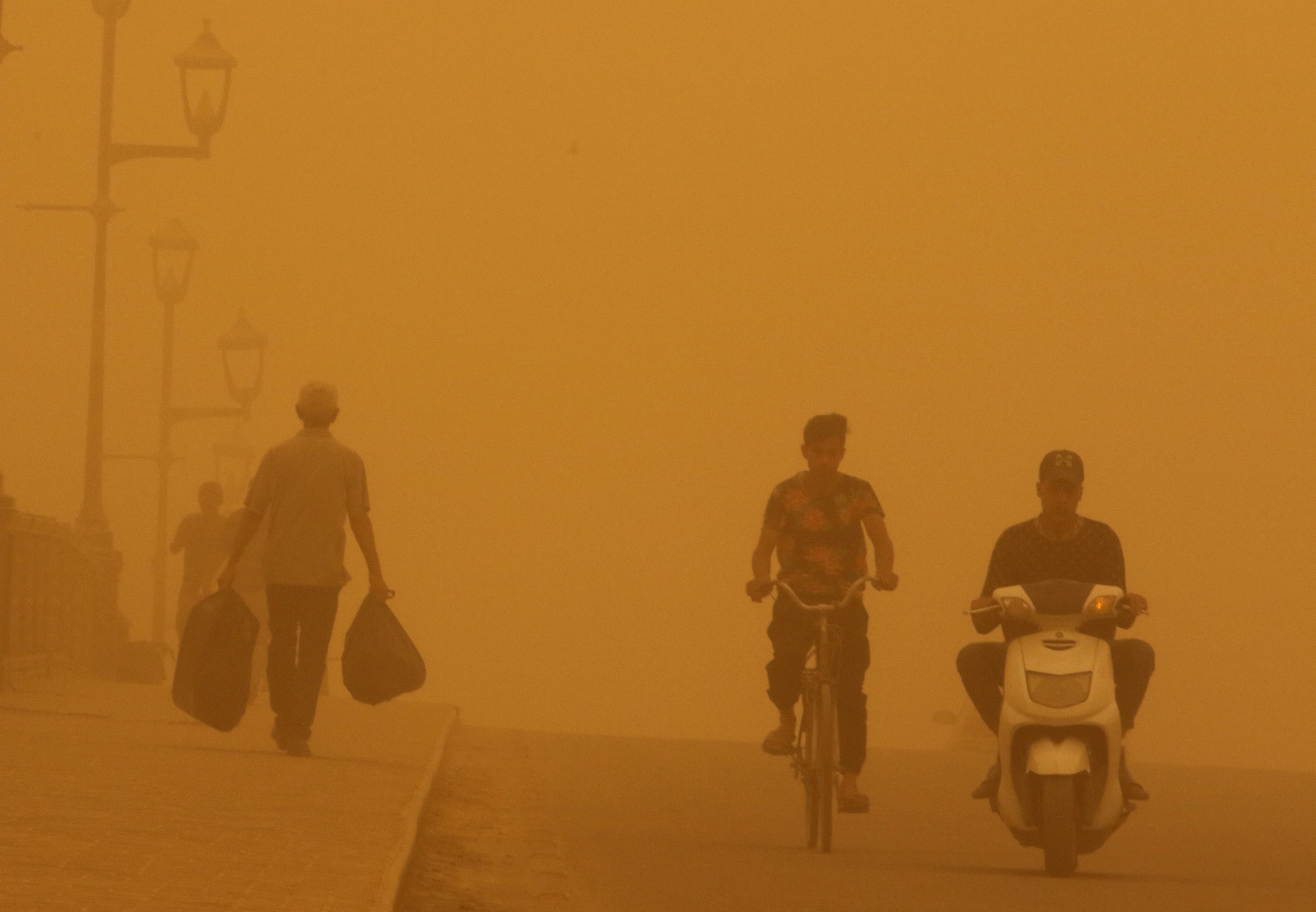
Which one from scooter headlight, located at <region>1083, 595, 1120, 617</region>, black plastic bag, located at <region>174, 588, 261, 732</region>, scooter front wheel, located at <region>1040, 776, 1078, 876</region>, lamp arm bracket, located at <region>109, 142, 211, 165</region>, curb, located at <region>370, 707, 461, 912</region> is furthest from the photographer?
lamp arm bracket, located at <region>109, 142, 211, 165</region>

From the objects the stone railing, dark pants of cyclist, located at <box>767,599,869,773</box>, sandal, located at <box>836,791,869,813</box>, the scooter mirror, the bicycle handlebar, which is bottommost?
the stone railing

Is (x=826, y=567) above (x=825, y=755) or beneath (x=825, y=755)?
above

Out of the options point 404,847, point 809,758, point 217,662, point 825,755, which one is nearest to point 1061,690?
point 825,755

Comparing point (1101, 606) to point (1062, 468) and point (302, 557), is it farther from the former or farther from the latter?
point (302, 557)

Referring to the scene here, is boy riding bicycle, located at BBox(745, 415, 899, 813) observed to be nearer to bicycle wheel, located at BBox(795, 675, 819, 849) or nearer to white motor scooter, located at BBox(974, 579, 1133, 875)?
bicycle wheel, located at BBox(795, 675, 819, 849)

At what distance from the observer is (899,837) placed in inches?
523

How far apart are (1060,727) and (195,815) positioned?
298cm

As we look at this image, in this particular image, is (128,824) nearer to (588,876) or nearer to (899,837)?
(588,876)

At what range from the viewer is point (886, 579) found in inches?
483

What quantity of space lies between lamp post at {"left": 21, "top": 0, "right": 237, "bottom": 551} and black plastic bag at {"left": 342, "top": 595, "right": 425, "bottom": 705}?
11.3m

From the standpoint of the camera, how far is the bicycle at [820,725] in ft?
39.3

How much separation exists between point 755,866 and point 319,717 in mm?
8616

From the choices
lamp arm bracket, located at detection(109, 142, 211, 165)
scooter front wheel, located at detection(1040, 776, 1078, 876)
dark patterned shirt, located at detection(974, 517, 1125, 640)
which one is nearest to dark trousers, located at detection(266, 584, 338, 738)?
dark patterned shirt, located at detection(974, 517, 1125, 640)

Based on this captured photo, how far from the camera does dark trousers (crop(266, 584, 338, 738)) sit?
1466cm
